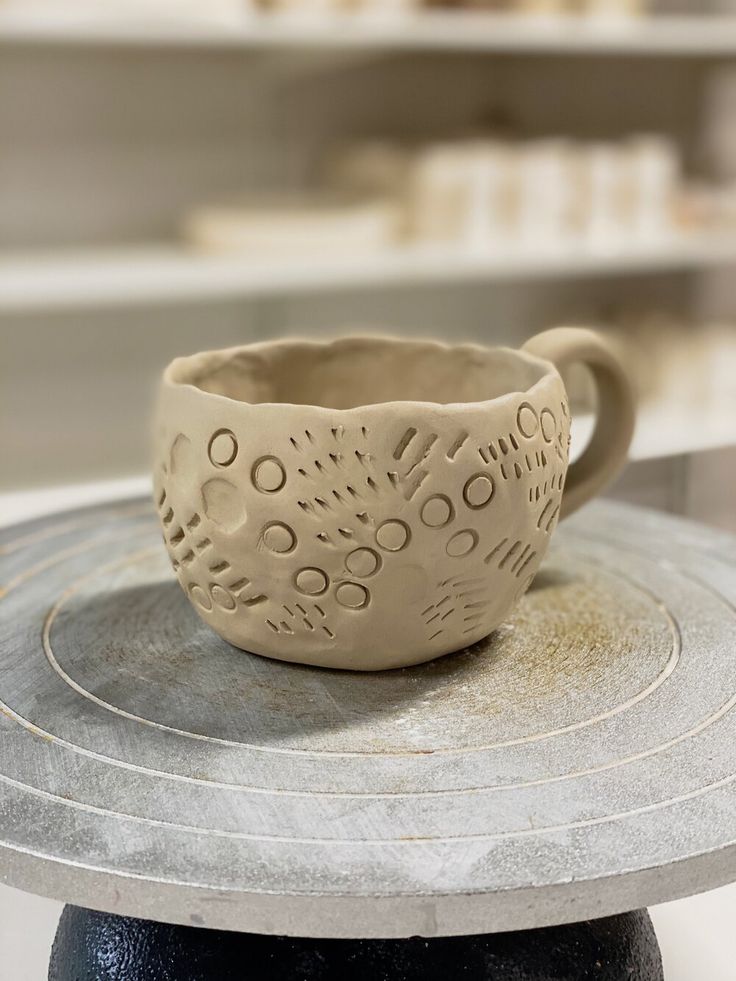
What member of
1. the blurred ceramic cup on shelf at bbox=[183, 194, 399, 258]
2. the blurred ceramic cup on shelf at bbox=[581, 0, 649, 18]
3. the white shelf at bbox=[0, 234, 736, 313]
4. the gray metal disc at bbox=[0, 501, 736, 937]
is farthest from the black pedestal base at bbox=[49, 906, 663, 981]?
the blurred ceramic cup on shelf at bbox=[581, 0, 649, 18]

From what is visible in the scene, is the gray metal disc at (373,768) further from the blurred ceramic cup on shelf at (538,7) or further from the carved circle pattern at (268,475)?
the blurred ceramic cup on shelf at (538,7)

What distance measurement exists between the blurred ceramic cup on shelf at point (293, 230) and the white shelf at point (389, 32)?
28 centimetres

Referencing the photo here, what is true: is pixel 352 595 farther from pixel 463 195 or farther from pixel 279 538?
pixel 463 195

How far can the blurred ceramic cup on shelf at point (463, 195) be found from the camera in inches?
82.4

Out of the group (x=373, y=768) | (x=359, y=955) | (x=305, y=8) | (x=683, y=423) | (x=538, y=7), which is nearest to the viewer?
(x=373, y=768)

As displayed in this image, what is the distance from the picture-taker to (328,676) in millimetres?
564

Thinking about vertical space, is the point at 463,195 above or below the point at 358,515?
below

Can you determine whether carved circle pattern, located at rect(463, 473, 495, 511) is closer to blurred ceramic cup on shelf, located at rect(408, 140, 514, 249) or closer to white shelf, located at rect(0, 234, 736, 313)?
white shelf, located at rect(0, 234, 736, 313)

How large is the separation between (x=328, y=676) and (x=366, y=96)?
7.01 feet

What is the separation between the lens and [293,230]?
2006 mm

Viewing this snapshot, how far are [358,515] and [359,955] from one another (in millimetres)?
229

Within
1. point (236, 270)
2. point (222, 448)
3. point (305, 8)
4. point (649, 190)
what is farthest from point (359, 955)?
point (649, 190)

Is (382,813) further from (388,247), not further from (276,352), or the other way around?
(388,247)

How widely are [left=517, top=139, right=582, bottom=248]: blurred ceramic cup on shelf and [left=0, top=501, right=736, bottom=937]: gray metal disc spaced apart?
5.29 ft
